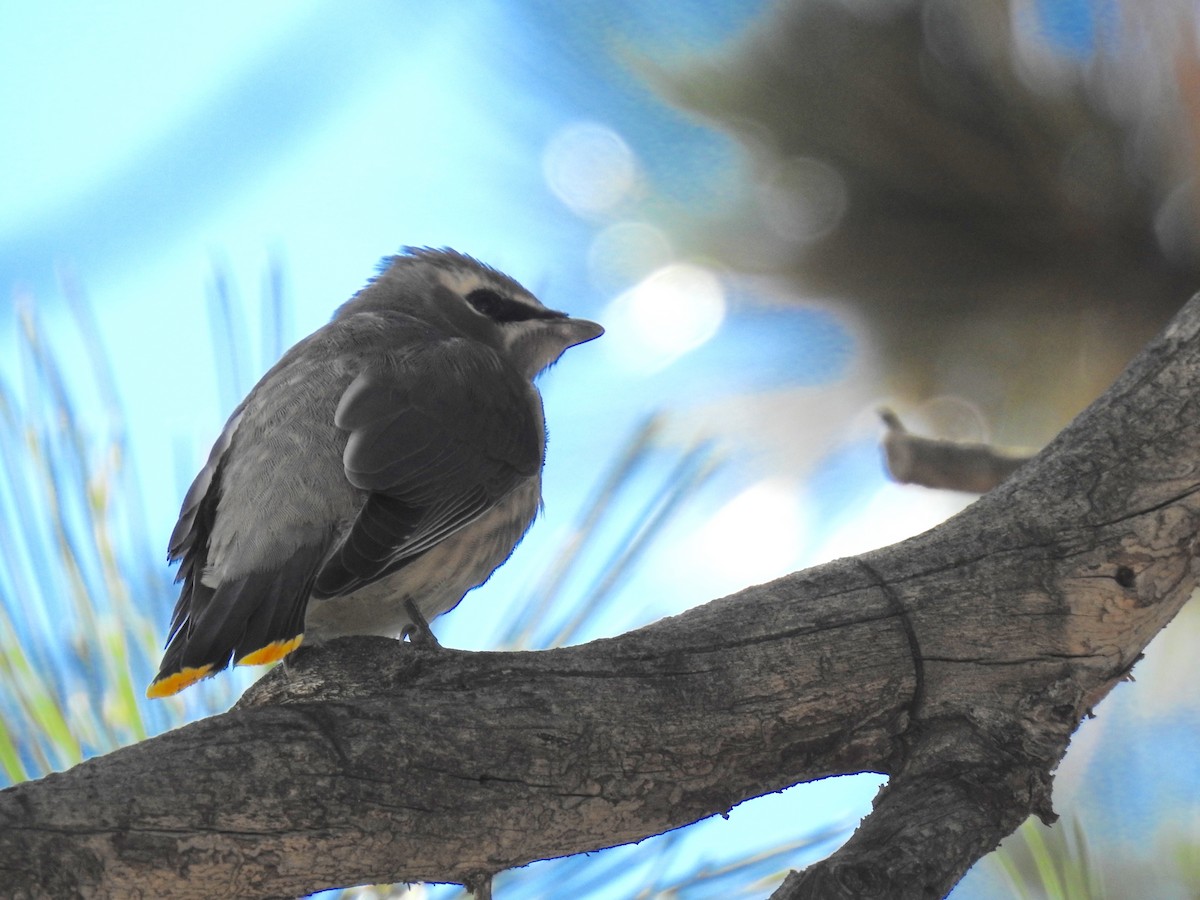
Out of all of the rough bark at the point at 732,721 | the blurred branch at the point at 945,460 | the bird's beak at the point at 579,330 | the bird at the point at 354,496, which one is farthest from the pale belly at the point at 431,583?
the blurred branch at the point at 945,460

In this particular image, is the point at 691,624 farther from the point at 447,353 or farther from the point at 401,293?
the point at 401,293

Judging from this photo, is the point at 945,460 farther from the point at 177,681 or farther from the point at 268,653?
the point at 177,681

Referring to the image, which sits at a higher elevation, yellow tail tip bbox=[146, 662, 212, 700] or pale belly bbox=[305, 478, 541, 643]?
pale belly bbox=[305, 478, 541, 643]

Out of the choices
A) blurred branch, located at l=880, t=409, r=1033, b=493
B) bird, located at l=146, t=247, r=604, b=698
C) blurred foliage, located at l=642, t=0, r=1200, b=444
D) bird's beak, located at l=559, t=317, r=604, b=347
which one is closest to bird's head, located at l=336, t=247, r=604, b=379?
bird's beak, located at l=559, t=317, r=604, b=347

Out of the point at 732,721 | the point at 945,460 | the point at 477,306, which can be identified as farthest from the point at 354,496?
the point at 945,460

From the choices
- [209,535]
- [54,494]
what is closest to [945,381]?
[209,535]

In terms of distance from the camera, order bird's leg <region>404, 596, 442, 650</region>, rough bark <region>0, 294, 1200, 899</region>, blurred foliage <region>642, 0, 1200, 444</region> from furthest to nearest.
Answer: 1. blurred foliage <region>642, 0, 1200, 444</region>
2. bird's leg <region>404, 596, 442, 650</region>
3. rough bark <region>0, 294, 1200, 899</region>

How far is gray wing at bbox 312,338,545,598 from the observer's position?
2.21 m

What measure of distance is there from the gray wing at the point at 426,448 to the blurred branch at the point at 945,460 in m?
0.72

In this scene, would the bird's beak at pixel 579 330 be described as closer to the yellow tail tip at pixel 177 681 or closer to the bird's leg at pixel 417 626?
the bird's leg at pixel 417 626

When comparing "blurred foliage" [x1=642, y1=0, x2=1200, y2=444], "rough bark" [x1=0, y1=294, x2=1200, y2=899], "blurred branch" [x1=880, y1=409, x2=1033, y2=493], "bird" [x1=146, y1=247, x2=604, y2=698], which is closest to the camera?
"rough bark" [x1=0, y1=294, x2=1200, y2=899]

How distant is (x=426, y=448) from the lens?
2.50 metres

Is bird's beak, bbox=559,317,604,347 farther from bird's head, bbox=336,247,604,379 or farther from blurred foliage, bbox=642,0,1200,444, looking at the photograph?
blurred foliage, bbox=642,0,1200,444

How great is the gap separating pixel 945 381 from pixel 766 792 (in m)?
1.16
